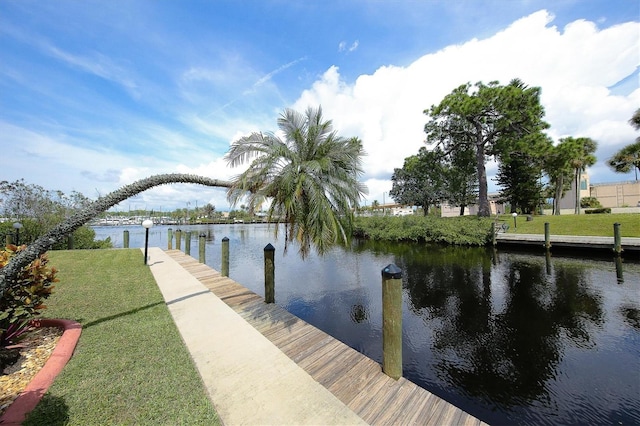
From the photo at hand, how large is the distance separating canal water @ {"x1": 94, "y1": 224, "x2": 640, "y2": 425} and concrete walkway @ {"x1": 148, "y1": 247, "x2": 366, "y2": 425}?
205cm

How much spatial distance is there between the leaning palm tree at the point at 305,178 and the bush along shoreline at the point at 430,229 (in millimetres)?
12623

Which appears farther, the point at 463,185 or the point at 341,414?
the point at 463,185

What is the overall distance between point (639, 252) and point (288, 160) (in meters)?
18.8

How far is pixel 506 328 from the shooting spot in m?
6.10

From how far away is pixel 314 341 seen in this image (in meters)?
4.34

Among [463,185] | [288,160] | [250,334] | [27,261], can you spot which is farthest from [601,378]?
[463,185]

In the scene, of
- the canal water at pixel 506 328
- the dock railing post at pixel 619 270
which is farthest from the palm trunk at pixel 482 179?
the canal water at pixel 506 328

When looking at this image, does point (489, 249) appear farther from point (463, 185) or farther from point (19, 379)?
point (463, 185)

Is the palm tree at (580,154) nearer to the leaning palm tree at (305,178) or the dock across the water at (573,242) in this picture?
the dock across the water at (573,242)

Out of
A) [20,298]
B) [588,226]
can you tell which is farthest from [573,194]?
[20,298]

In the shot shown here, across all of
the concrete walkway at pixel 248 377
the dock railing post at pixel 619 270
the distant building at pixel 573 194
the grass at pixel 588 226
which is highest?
the distant building at pixel 573 194

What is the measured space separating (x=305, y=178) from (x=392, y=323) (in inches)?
94.0

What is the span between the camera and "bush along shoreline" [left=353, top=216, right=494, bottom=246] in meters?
19.0

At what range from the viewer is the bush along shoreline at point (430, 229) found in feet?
62.5
